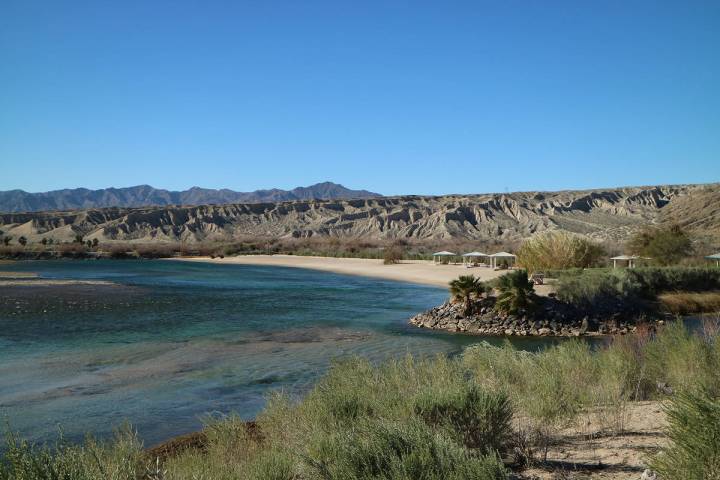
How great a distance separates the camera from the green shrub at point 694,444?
4.01m

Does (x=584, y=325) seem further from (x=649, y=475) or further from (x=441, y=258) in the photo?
(x=441, y=258)

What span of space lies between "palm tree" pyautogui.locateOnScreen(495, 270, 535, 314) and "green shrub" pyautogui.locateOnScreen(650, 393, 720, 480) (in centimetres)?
1738

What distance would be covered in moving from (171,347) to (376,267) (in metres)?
39.4

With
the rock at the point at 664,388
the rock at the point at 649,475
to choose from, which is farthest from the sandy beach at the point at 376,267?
the rock at the point at 649,475

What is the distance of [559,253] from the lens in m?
36.0

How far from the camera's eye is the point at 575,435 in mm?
7059

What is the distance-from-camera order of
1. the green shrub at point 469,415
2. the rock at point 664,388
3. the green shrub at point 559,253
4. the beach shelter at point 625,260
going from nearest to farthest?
the green shrub at point 469,415
the rock at point 664,388
the beach shelter at point 625,260
the green shrub at point 559,253

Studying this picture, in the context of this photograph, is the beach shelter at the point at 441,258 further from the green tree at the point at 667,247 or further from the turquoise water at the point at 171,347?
the green tree at the point at 667,247

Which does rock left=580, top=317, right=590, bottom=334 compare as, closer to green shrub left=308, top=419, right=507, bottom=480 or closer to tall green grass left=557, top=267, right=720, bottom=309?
tall green grass left=557, top=267, right=720, bottom=309

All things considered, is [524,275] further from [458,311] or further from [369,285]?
[369,285]

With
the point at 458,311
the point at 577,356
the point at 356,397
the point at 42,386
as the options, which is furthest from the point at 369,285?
the point at 356,397

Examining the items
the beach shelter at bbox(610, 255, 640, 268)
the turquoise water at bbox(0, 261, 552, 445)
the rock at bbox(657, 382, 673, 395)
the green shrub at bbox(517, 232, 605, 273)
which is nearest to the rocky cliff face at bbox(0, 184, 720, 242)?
the beach shelter at bbox(610, 255, 640, 268)

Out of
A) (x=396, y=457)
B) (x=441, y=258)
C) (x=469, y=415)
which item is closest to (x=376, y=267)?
(x=441, y=258)

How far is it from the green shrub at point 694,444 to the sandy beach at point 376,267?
32389 mm
